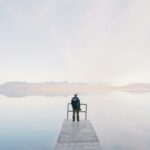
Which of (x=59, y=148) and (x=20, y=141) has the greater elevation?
(x=59, y=148)

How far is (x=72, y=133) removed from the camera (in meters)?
17.5

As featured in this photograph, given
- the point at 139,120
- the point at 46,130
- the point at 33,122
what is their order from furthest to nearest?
the point at 139,120 < the point at 33,122 < the point at 46,130

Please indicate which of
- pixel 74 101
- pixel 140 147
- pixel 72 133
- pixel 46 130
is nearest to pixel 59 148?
pixel 72 133

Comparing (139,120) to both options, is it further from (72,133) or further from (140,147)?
(72,133)

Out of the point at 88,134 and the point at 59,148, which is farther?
the point at 88,134

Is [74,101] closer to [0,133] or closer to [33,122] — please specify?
[0,133]

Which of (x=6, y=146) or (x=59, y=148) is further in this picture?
(x=6, y=146)

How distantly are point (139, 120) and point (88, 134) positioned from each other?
8120 centimetres

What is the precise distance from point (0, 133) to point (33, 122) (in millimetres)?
18623

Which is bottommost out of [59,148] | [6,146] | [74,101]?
[6,146]

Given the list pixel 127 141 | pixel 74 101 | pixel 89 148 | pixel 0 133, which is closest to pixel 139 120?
pixel 127 141

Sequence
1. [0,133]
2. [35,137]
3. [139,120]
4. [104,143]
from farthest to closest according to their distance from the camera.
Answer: [139,120] < [0,133] < [35,137] < [104,143]

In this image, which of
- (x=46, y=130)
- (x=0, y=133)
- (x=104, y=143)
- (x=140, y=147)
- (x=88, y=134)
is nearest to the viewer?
(x=88, y=134)

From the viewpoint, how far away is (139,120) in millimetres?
93688
